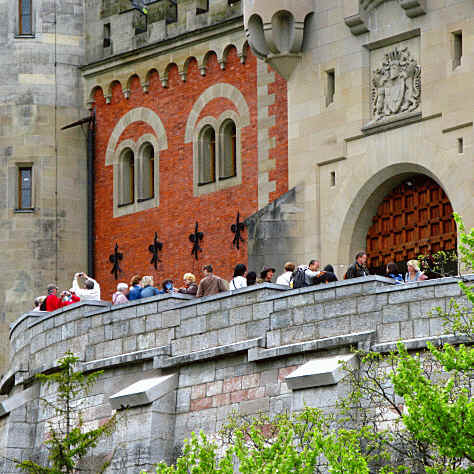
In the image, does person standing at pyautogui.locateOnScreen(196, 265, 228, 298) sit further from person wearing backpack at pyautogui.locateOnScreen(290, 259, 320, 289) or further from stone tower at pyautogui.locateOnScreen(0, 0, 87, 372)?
stone tower at pyautogui.locateOnScreen(0, 0, 87, 372)

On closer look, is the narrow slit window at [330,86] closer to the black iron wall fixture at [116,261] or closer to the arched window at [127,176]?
the arched window at [127,176]

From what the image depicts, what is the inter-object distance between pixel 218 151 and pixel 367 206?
5.48m

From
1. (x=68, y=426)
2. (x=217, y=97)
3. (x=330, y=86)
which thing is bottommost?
(x=68, y=426)

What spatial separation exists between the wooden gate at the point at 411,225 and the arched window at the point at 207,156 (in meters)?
5.66

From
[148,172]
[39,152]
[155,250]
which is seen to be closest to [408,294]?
[155,250]

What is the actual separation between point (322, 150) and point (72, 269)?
8508 millimetres

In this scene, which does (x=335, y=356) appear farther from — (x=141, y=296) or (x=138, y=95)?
(x=138, y=95)

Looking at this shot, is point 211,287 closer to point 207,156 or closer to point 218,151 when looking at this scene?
point 218,151

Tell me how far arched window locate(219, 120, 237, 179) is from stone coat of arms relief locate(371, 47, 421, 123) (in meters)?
5.63

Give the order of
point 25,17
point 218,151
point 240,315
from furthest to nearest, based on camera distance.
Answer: point 25,17 → point 218,151 → point 240,315

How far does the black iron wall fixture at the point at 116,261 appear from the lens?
38531 mm

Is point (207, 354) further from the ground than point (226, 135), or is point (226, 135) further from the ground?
point (226, 135)

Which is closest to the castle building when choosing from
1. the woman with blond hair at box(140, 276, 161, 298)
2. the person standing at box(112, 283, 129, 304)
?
the person standing at box(112, 283, 129, 304)

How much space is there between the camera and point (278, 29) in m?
32.6
